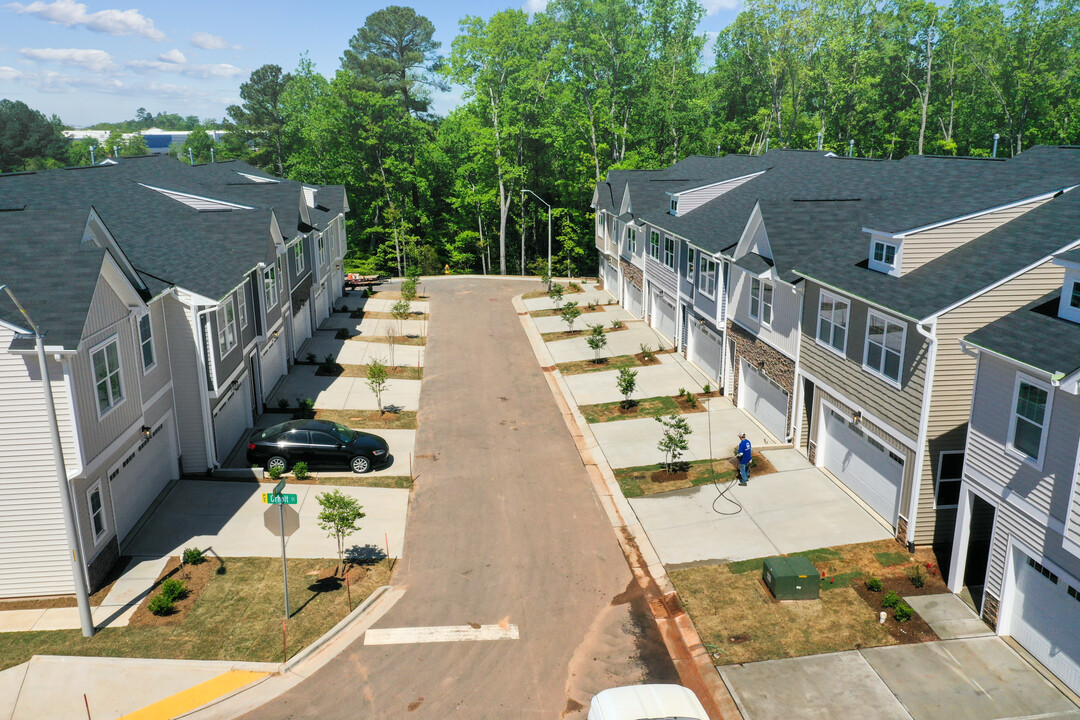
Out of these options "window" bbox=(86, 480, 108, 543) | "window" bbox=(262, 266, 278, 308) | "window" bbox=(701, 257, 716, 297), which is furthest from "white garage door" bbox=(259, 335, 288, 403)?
"window" bbox=(701, 257, 716, 297)

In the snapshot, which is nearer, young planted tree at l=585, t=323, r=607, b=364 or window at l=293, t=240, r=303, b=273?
young planted tree at l=585, t=323, r=607, b=364

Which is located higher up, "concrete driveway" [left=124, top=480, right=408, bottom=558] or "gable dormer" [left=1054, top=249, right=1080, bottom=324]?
"gable dormer" [left=1054, top=249, right=1080, bottom=324]

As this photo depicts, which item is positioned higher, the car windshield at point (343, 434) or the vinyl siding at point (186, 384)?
the vinyl siding at point (186, 384)

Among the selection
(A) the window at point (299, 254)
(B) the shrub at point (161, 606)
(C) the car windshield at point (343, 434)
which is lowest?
(B) the shrub at point (161, 606)

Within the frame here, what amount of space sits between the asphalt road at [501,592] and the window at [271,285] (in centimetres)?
747

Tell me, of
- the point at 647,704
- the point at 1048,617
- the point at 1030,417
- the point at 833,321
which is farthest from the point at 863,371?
the point at 647,704

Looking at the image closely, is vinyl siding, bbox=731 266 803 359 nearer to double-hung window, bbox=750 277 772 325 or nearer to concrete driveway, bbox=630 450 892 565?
double-hung window, bbox=750 277 772 325

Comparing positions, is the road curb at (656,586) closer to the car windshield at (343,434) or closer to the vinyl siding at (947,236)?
the car windshield at (343,434)

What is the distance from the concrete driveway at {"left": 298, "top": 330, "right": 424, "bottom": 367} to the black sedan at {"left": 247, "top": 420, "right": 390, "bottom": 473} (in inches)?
488

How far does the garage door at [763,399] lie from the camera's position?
85.6ft

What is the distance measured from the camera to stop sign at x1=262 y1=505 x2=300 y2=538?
1540 centimetres

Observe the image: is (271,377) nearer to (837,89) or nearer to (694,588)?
(694,588)

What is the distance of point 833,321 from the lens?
22.1 metres

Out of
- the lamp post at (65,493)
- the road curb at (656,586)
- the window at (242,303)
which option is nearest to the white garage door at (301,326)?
the window at (242,303)
